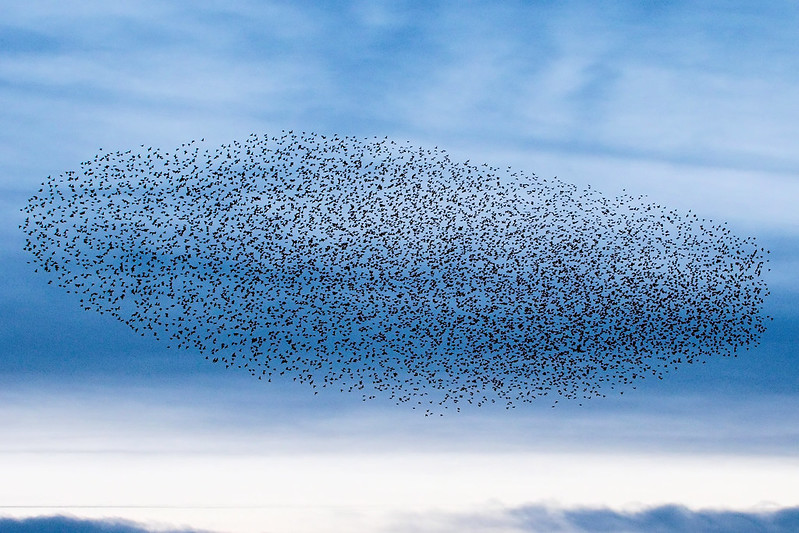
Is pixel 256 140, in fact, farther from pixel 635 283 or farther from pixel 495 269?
pixel 635 283

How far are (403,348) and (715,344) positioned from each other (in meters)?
14.2

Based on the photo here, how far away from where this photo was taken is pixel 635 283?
181 ft

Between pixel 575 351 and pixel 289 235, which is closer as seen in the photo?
pixel 289 235

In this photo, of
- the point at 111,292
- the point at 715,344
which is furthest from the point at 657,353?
the point at 111,292

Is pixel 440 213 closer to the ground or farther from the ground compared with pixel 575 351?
farther from the ground

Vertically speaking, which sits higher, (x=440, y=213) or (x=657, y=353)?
(x=440, y=213)

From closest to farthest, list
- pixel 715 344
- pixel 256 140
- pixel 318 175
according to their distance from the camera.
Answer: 1. pixel 256 140
2. pixel 318 175
3. pixel 715 344

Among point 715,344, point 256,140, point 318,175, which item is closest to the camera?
point 256,140

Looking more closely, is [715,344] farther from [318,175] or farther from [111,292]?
[111,292]

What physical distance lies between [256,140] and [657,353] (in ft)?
65.0

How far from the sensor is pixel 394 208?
50844mm

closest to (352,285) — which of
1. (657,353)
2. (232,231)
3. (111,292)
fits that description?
(232,231)

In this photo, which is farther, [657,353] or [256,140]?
[657,353]

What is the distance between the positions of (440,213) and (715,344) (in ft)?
46.6
